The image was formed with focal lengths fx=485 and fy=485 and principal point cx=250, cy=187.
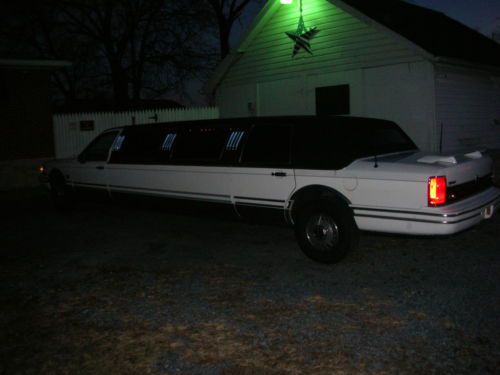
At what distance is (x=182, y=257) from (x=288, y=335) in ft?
8.19

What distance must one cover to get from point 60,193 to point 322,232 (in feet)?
19.3

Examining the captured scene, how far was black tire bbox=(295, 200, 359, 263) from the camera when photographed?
502cm

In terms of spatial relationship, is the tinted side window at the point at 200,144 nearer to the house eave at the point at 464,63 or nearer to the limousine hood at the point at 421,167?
the limousine hood at the point at 421,167

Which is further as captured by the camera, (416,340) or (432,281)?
(432,281)

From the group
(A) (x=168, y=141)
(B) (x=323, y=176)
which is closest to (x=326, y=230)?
(B) (x=323, y=176)

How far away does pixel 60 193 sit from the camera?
9141 mm

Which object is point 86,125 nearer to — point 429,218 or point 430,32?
point 430,32

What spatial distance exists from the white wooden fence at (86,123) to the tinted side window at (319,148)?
1145 cm

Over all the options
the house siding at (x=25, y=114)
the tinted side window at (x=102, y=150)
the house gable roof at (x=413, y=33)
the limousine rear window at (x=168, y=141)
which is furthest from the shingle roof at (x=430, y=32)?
the house siding at (x=25, y=114)

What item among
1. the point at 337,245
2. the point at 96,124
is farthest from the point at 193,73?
the point at 337,245

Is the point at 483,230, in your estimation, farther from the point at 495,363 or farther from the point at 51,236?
the point at 51,236

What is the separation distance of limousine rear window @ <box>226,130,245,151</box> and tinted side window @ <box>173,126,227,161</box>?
0.10 m

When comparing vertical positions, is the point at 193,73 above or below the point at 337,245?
above

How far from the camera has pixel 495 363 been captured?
2994 millimetres
